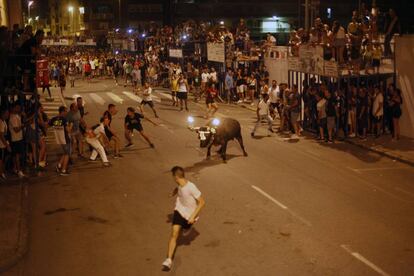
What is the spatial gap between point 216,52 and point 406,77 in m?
14.2

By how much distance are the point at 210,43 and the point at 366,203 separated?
Result: 2256 cm

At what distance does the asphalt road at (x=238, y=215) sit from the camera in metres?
9.70

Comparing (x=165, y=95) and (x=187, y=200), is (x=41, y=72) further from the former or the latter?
(x=165, y=95)

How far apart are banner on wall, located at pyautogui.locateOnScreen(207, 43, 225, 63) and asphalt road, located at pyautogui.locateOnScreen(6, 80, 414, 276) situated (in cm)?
1378

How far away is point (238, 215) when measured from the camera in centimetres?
1230

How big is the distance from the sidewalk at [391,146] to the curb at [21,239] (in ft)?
34.1

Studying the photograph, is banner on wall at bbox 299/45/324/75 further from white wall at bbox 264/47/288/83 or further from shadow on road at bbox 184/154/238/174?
white wall at bbox 264/47/288/83

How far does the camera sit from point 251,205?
13.0 m

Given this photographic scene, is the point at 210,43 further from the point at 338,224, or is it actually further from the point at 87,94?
the point at 338,224

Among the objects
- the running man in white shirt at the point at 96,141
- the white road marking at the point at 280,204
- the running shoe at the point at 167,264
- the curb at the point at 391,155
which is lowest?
the curb at the point at 391,155

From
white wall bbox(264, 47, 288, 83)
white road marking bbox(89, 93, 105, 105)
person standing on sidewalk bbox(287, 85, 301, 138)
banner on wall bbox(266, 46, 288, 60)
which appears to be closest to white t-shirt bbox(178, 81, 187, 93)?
white wall bbox(264, 47, 288, 83)

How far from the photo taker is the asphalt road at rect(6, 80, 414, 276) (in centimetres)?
970

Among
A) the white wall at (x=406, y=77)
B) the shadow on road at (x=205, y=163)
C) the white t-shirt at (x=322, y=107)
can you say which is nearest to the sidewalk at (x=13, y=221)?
the shadow on road at (x=205, y=163)

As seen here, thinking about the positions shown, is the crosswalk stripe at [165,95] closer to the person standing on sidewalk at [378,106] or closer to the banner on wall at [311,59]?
the banner on wall at [311,59]
